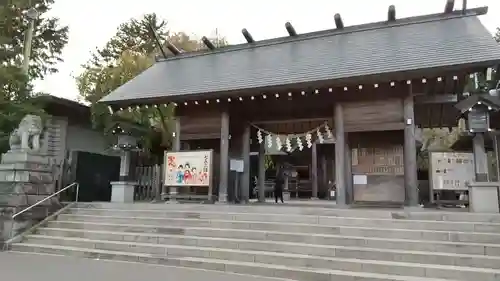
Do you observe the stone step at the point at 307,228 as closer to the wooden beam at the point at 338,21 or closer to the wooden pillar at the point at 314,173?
the wooden beam at the point at 338,21

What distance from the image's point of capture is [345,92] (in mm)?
9648

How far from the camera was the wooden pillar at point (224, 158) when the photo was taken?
10.4 metres

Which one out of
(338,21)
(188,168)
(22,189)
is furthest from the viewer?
(338,21)

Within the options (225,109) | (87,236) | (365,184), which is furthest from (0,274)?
(365,184)

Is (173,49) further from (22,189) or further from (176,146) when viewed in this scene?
(22,189)

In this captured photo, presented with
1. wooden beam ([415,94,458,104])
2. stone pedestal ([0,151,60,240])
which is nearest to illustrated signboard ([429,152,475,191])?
wooden beam ([415,94,458,104])

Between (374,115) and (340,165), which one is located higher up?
(374,115)

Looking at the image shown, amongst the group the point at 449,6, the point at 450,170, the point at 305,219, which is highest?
the point at 449,6

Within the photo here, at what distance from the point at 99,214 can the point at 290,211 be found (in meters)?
4.80

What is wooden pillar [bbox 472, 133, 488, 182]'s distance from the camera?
763cm

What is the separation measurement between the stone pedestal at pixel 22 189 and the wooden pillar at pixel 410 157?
8.78 meters

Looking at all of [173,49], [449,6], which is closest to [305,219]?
[449,6]

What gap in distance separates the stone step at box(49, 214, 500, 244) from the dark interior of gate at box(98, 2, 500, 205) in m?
2.39

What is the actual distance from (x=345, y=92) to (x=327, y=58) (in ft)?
5.23
